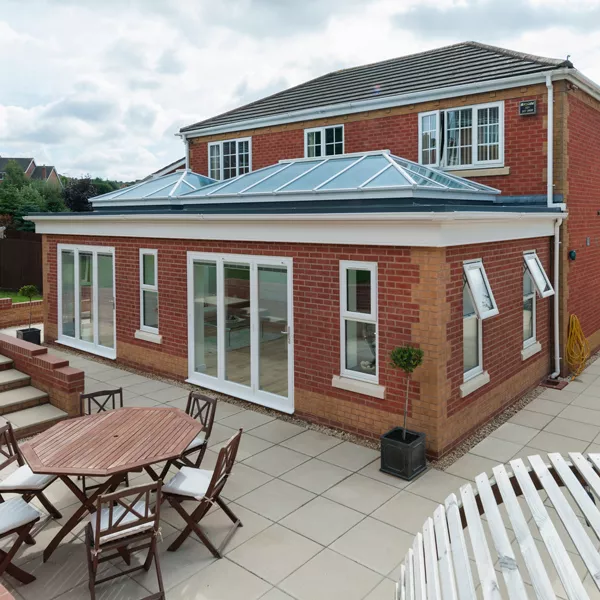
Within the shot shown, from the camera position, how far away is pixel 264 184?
1030 cm

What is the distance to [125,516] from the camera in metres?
4.50

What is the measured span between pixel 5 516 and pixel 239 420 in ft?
12.8

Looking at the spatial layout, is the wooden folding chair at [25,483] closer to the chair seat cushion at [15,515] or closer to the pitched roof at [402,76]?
the chair seat cushion at [15,515]

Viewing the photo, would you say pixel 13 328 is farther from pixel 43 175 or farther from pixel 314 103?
pixel 43 175

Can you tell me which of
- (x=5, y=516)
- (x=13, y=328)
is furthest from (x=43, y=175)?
(x=5, y=516)

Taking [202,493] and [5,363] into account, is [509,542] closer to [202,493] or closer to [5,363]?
[202,493]

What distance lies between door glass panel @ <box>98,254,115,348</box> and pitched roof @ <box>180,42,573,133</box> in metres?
6.17

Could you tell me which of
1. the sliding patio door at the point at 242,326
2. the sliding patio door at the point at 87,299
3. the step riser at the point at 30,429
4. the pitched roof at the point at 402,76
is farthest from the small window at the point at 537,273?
the sliding patio door at the point at 87,299

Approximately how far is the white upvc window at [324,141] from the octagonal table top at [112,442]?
9093 mm

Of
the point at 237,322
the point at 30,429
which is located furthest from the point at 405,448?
the point at 30,429

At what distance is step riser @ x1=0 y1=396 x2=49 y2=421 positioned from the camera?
25.4ft

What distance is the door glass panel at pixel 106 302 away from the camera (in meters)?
11.4

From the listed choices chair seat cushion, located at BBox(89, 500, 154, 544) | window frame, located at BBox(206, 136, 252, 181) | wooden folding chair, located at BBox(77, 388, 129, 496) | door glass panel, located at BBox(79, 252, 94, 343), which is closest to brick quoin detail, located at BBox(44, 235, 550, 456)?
door glass panel, located at BBox(79, 252, 94, 343)

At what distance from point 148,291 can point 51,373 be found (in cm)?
295
